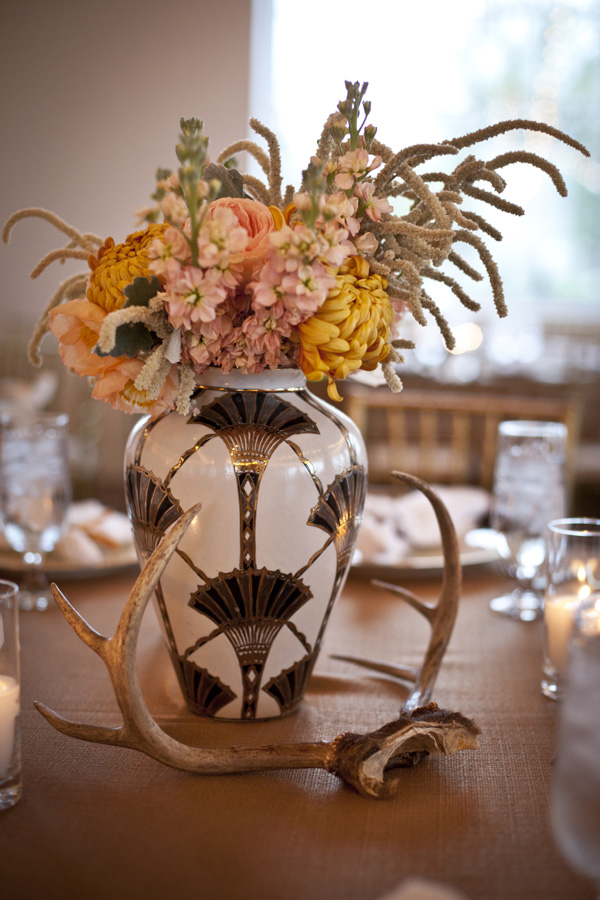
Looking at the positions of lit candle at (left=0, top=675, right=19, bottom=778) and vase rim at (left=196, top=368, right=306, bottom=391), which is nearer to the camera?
lit candle at (left=0, top=675, right=19, bottom=778)

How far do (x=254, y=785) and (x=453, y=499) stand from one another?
855mm

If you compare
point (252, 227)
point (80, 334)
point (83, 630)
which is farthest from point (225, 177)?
point (83, 630)

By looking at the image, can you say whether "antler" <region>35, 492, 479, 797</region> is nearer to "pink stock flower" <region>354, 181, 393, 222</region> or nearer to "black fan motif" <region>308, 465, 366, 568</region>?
"black fan motif" <region>308, 465, 366, 568</region>

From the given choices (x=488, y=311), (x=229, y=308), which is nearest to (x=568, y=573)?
(x=229, y=308)

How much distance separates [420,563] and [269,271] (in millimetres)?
613

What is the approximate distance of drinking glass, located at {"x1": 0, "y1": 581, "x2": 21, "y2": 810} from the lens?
0.57 meters

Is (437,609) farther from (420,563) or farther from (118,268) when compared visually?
(118,268)

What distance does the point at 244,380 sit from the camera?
73 cm

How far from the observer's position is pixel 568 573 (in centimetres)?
82

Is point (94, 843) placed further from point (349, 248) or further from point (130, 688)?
point (349, 248)

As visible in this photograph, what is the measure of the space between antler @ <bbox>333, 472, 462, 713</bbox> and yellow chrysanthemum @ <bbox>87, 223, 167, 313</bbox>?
0.31 m

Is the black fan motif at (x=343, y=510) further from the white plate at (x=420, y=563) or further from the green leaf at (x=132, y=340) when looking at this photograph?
the white plate at (x=420, y=563)

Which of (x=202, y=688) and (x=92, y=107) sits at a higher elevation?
(x=92, y=107)

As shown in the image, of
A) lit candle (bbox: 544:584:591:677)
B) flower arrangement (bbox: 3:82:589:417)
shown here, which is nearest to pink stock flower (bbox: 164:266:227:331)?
flower arrangement (bbox: 3:82:589:417)
